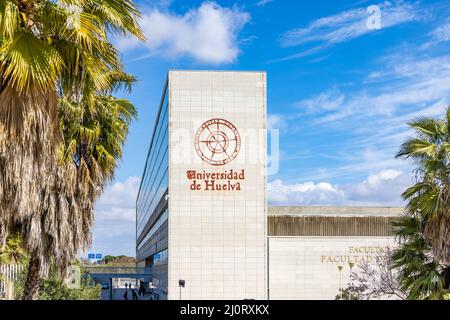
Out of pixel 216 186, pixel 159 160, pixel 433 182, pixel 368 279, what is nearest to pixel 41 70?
pixel 433 182

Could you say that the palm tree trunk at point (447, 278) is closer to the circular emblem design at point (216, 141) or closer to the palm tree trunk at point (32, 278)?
the palm tree trunk at point (32, 278)

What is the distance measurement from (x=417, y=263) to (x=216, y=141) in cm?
3987

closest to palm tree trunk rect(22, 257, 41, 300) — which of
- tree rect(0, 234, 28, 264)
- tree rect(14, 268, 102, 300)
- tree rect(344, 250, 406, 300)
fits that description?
tree rect(0, 234, 28, 264)

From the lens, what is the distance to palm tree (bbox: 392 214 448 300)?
1778 centimetres

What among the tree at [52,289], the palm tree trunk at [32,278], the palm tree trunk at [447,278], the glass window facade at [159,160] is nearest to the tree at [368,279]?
the glass window facade at [159,160]

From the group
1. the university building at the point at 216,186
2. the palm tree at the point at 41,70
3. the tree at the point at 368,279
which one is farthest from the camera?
the university building at the point at 216,186

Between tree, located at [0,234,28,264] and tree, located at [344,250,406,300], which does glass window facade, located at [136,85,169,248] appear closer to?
tree, located at [344,250,406,300]

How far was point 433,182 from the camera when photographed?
→ 1778 cm

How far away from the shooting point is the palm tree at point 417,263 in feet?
58.3

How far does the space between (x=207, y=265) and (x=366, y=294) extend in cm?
1432

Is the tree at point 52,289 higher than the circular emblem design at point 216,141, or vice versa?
the circular emblem design at point 216,141

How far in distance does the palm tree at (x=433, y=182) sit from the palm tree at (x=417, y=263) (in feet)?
1.47

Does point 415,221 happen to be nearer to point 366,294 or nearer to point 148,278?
point 366,294

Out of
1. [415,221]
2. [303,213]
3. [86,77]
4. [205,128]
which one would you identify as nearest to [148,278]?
[303,213]
